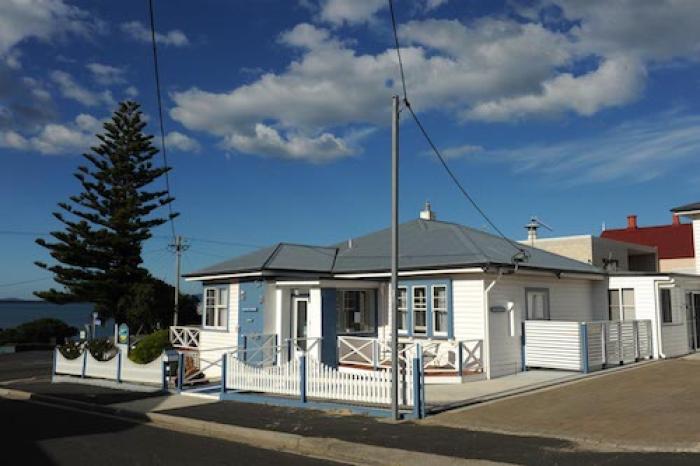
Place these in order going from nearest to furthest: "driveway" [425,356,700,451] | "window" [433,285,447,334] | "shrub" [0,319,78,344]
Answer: "driveway" [425,356,700,451] < "window" [433,285,447,334] < "shrub" [0,319,78,344]

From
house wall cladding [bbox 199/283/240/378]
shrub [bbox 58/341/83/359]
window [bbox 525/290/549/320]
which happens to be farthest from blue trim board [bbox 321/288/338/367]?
shrub [bbox 58/341/83/359]

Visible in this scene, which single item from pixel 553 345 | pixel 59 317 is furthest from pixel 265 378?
pixel 59 317

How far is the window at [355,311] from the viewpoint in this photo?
17.9 m

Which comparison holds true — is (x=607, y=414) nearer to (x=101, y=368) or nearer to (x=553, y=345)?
(x=553, y=345)

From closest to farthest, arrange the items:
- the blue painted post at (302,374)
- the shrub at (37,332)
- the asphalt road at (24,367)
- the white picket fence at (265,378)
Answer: the blue painted post at (302,374)
the white picket fence at (265,378)
the asphalt road at (24,367)
the shrub at (37,332)

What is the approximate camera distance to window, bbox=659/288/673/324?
19.8 meters

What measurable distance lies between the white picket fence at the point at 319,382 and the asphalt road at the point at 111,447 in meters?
2.82

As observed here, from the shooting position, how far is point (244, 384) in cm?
1409

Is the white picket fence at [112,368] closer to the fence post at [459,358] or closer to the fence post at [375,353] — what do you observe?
the fence post at [375,353]

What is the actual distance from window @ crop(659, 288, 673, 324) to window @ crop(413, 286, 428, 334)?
8.11 metres

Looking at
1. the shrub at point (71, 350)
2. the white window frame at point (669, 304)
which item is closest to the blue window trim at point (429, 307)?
the white window frame at point (669, 304)

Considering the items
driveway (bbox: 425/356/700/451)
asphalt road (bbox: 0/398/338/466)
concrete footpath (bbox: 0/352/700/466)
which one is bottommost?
asphalt road (bbox: 0/398/338/466)

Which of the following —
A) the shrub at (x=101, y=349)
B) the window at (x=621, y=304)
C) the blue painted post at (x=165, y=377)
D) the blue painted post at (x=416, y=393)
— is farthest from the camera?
the shrub at (x=101, y=349)

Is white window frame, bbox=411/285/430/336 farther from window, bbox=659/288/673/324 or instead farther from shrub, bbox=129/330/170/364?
shrub, bbox=129/330/170/364
